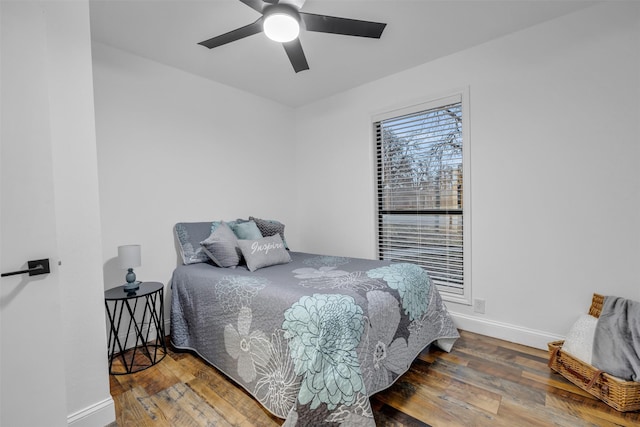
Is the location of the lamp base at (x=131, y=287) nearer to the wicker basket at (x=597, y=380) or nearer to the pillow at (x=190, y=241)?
the pillow at (x=190, y=241)

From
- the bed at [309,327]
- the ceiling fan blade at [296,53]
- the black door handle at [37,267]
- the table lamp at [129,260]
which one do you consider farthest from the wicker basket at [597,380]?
the table lamp at [129,260]

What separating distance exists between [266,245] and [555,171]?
7.96ft

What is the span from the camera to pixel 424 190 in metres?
3.05

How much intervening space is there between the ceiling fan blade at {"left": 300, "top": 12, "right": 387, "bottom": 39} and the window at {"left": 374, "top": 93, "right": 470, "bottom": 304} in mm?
1272

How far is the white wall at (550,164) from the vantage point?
2.04 meters

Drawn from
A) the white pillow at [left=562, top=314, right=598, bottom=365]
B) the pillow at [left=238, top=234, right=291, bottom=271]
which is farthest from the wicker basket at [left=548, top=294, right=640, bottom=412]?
the pillow at [left=238, top=234, right=291, bottom=271]

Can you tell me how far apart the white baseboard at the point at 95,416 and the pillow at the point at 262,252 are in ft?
3.80

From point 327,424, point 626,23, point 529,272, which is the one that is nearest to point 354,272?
point 327,424

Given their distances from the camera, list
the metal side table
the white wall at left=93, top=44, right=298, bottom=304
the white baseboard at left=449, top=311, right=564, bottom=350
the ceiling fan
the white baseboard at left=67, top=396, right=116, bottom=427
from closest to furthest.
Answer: the white baseboard at left=67, top=396, right=116, bottom=427
the ceiling fan
the metal side table
the white baseboard at left=449, top=311, right=564, bottom=350
the white wall at left=93, top=44, right=298, bottom=304

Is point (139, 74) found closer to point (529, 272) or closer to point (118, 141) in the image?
point (118, 141)

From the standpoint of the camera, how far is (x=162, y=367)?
86.4 inches

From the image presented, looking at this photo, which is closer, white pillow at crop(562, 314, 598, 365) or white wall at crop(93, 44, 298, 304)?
white pillow at crop(562, 314, 598, 365)

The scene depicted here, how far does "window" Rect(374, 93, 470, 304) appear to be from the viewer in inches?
111

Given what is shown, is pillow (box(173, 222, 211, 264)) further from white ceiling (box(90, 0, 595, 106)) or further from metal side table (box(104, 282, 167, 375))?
white ceiling (box(90, 0, 595, 106))
